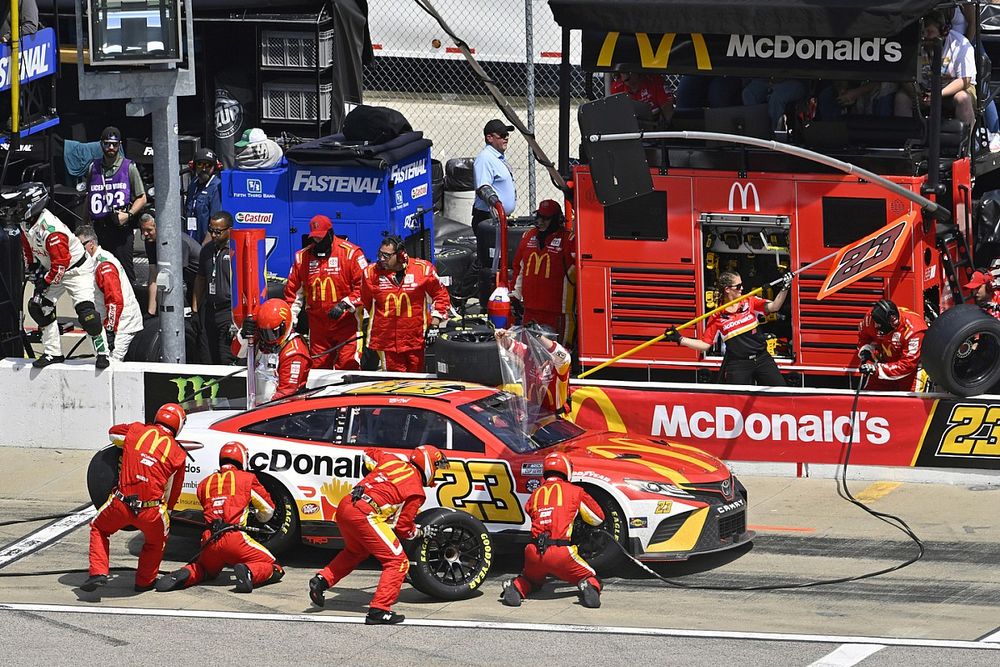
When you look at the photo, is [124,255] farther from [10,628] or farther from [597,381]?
[10,628]

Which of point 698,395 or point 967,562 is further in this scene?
point 698,395

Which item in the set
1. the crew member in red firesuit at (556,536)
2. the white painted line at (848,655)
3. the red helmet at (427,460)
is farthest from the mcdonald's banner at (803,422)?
the white painted line at (848,655)

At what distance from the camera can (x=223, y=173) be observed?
61.2 feet

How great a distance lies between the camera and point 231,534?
11805mm

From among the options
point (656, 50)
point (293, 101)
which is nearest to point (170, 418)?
point (656, 50)

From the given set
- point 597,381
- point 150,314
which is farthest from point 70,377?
point 597,381

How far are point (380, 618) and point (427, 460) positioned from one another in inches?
44.1

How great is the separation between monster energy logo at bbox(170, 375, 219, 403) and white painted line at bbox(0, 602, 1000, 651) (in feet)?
13.5

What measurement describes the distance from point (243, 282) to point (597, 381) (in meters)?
3.33

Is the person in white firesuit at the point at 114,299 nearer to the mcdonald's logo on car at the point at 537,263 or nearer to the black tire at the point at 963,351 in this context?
the mcdonald's logo on car at the point at 537,263

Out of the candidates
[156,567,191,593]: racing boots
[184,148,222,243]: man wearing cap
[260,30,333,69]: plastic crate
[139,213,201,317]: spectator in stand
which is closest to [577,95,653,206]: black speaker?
[156,567,191,593]: racing boots

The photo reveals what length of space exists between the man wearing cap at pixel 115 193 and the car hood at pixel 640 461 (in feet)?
27.4

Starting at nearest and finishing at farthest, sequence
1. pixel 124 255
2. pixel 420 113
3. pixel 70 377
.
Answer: pixel 70 377, pixel 124 255, pixel 420 113

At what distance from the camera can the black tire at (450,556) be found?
37.7 ft
